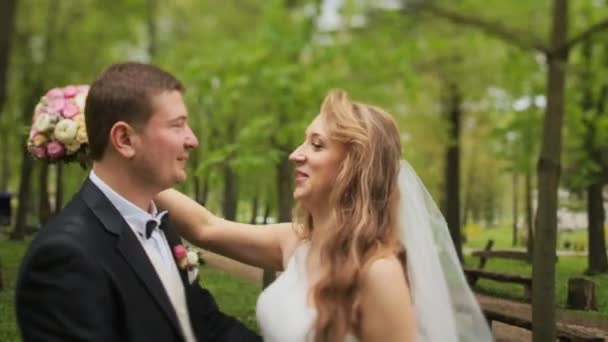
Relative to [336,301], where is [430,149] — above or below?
above

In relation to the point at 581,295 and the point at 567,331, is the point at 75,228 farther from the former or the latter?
the point at 581,295

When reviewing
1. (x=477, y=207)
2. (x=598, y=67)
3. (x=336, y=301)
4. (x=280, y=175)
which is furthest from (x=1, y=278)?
(x=598, y=67)

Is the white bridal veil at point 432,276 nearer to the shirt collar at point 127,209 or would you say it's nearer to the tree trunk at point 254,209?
the shirt collar at point 127,209

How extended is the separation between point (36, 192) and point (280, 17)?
3105 mm

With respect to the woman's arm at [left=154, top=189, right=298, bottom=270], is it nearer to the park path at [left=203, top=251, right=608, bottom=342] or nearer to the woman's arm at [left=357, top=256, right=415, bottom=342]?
the woman's arm at [left=357, top=256, right=415, bottom=342]

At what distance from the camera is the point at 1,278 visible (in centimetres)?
402

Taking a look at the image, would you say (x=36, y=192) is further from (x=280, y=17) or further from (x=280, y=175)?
(x=280, y=17)

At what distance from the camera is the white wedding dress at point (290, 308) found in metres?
2.68

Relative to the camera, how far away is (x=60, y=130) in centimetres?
274

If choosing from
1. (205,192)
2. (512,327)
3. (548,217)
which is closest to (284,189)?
(205,192)

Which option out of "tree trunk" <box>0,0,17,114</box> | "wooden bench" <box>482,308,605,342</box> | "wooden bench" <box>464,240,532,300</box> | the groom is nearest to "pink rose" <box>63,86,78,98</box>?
"tree trunk" <box>0,0,17,114</box>

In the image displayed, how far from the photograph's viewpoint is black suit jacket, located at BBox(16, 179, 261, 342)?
1776mm

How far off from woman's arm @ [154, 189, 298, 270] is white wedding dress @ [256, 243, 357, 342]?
0.19 meters

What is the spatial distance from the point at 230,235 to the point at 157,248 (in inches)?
30.9
